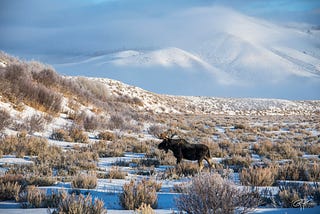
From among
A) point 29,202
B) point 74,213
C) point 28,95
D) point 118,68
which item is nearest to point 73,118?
point 28,95

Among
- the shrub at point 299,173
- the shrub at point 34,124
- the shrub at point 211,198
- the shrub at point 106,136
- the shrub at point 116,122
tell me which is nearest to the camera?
the shrub at point 211,198

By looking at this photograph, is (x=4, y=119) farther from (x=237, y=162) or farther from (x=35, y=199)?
(x=35, y=199)

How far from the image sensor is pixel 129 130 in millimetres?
18516

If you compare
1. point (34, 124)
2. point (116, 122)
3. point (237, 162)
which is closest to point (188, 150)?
point (237, 162)

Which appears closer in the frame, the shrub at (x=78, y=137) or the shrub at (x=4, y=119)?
the shrub at (x=4, y=119)

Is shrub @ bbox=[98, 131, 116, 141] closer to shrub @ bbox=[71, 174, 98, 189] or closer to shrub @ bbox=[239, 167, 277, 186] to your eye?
shrub @ bbox=[71, 174, 98, 189]

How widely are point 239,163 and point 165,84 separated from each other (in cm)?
13601

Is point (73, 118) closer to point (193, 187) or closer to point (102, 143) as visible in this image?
point (102, 143)

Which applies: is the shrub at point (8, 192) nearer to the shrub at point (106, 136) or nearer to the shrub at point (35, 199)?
the shrub at point (35, 199)

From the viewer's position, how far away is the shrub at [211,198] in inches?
157

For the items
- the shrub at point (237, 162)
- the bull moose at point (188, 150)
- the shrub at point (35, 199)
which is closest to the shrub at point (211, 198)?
the shrub at point (35, 199)

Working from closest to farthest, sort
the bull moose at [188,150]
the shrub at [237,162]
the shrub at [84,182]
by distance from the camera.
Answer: the shrub at [84,182] → the bull moose at [188,150] → the shrub at [237,162]

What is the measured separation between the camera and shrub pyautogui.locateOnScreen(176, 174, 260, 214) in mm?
3994

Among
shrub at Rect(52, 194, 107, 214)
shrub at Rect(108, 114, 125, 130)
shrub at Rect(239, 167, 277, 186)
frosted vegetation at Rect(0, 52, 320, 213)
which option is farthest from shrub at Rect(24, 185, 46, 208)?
shrub at Rect(108, 114, 125, 130)
